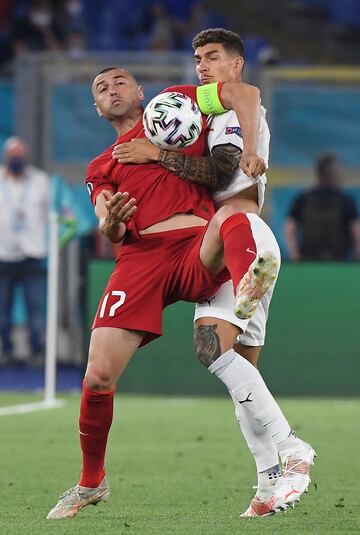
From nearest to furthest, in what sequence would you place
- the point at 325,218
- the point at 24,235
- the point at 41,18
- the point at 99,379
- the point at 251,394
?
1. the point at 251,394
2. the point at 99,379
3. the point at 325,218
4. the point at 24,235
5. the point at 41,18

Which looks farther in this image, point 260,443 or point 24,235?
point 24,235

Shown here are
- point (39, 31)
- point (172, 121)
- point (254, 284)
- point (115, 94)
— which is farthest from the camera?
point (39, 31)

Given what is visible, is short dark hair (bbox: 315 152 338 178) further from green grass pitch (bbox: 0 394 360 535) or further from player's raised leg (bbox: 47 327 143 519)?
player's raised leg (bbox: 47 327 143 519)

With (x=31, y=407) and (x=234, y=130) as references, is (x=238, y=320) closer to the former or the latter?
(x=234, y=130)

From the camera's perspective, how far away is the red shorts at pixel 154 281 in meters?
6.43

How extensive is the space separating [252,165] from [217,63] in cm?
79

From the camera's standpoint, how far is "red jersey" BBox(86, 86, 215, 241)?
6625 millimetres

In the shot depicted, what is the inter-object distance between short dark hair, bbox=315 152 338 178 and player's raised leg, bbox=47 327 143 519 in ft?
29.3

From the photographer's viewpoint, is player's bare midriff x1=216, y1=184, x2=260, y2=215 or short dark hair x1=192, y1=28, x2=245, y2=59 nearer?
player's bare midriff x1=216, y1=184, x2=260, y2=215

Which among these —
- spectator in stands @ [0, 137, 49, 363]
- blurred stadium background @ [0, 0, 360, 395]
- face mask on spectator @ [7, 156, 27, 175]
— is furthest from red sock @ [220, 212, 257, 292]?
spectator in stands @ [0, 137, 49, 363]

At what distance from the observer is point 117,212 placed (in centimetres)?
632

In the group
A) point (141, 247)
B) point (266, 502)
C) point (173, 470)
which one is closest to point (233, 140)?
point (141, 247)

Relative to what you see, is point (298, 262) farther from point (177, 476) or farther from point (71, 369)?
point (177, 476)

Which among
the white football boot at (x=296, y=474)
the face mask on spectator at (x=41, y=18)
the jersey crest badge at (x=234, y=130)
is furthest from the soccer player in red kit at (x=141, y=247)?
the face mask on spectator at (x=41, y=18)
